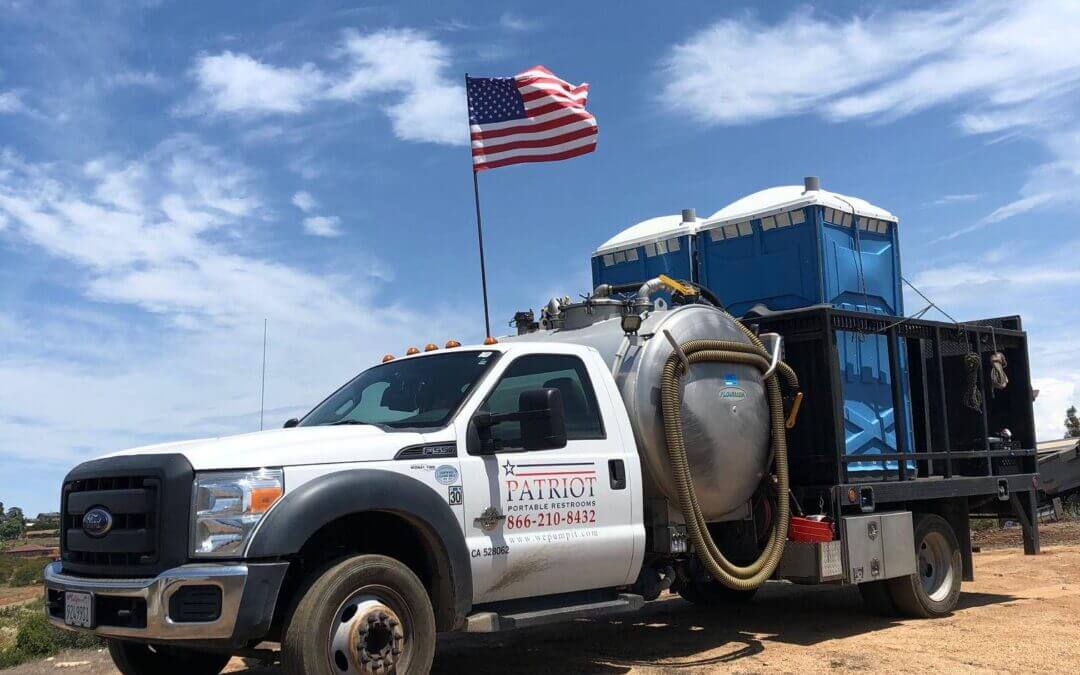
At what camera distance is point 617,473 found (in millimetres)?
6711

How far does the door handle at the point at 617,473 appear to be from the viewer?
6664 millimetres

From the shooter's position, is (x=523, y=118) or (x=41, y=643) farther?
(x=523, y=118)

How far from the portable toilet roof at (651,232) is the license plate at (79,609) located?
245 inches

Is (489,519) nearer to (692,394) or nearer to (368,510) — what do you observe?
(368,510)

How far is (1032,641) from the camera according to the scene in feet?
25.2

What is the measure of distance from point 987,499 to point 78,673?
8.30m

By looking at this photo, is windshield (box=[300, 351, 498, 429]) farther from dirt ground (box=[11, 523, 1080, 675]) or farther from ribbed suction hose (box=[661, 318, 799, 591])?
dirt ground (box=[11, 523, 1080, 675])

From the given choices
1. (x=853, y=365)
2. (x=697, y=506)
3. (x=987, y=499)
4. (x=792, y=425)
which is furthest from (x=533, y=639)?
(x=987, y=499)

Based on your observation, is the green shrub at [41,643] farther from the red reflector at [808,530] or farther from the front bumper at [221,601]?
the red reflector at [808,530]

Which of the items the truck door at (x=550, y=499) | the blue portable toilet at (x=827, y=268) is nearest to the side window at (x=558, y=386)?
the truck door at (x=550, y=499)

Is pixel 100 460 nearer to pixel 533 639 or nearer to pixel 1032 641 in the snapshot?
pixel 533 639

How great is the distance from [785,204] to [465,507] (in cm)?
470

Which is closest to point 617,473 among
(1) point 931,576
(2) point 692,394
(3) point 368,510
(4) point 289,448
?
(2) point 692,394

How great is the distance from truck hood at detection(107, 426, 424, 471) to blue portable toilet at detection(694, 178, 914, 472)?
441cm
